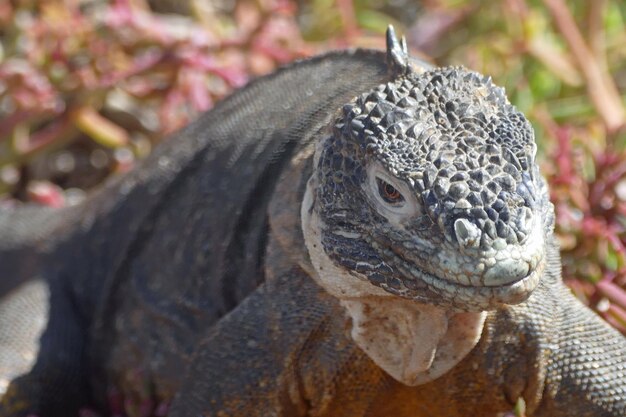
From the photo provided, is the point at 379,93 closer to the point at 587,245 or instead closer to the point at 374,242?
the point at 374,242

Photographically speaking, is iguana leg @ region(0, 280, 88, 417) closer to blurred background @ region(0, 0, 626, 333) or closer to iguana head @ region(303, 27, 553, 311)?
blurred background @ region(0, 0, 626, 333)

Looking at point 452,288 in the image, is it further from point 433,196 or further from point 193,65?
point 193,65

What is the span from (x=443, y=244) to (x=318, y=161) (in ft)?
1.67

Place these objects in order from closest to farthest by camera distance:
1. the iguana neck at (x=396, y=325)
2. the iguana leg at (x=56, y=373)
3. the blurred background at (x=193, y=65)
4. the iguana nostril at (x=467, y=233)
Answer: the iguana nostril at (x=467, y=233), the iguana neck at (x=396, y=325), the iguana leg at (x=56, y=373), the blurred background at (x=193, y=65)

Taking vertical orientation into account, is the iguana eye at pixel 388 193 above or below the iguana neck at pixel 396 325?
above

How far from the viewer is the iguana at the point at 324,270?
2881 mm

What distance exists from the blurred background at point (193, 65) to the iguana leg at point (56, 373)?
2.69 ft

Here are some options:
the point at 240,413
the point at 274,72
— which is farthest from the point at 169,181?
the point at 240,413

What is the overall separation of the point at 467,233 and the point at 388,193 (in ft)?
0.87

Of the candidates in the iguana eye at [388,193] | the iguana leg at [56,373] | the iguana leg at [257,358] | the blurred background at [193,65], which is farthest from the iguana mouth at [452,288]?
the blurred background at [193,65]

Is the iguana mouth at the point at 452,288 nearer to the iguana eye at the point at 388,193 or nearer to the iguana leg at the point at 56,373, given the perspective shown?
the iguana eye at the point at 388,193

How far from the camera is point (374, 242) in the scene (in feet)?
9.82

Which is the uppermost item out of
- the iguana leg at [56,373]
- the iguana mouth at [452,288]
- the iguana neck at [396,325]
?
the iguana mouth at [452,288]

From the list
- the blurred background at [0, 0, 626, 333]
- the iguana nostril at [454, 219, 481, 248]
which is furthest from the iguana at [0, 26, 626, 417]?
the blurred background at [0, 0, 626, 333]
